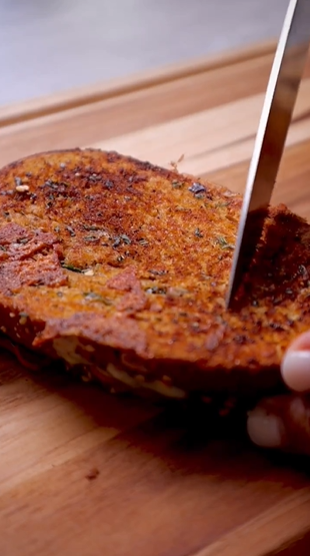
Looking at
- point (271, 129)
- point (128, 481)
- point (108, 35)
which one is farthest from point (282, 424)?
point (108, 35)

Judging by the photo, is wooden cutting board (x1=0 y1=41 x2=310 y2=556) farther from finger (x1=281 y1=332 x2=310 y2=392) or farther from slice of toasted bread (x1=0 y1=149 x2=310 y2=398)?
finger (x1=281 y1=332 x2=310 y2=392)

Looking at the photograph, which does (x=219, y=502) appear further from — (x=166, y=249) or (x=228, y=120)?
(x=228, y=120)

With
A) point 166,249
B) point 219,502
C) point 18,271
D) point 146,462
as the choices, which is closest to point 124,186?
point 166,249

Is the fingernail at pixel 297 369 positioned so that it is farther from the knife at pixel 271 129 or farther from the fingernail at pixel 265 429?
the knife at pixel 271 129

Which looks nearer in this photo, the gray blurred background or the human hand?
the human hand

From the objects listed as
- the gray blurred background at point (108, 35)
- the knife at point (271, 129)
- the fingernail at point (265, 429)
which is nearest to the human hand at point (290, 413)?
the fingernail at point (265, 429)

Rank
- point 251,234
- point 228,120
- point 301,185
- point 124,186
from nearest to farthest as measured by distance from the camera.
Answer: point 251,234
point 124,186
point 301,185
point 228,120

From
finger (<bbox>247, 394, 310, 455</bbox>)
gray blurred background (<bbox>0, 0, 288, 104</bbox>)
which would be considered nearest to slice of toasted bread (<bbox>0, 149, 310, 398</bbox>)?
finger (<bbox>247, 394, 310, 455</bbox>)
